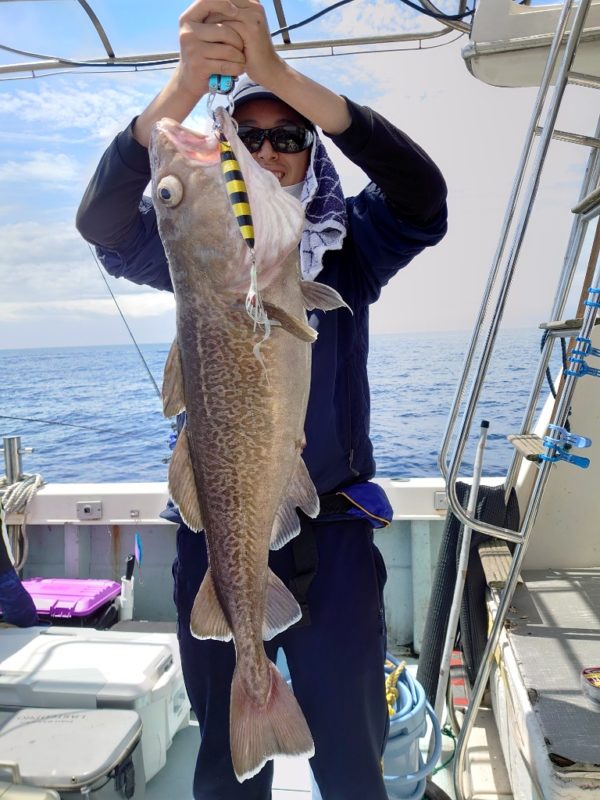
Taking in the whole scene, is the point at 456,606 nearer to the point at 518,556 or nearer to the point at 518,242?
the point at 518,556

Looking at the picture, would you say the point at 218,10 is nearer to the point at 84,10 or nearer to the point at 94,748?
the point at 94,748

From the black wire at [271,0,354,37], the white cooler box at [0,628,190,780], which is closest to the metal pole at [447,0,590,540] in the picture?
the black wire at [271,0,354,37]

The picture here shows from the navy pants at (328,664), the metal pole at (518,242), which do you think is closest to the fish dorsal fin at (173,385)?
the navy pants at (328,664)

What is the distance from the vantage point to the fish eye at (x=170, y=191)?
55.1 inches

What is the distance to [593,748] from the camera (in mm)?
1989

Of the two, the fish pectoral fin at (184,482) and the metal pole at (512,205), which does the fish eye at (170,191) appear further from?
the metal pole at (512,205)

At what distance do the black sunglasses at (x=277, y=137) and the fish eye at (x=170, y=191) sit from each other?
1.75ft

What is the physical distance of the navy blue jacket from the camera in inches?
62.5

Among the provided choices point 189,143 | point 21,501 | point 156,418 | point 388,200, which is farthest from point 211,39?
point 156,418

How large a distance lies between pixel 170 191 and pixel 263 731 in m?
1.38

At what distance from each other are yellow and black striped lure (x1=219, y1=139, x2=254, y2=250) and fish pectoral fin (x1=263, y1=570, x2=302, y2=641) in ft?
2.95

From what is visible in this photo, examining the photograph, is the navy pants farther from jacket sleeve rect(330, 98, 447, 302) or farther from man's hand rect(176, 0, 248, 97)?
man's hand rect(176, 0, 248, 97)

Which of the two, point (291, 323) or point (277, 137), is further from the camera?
point (277, 137)

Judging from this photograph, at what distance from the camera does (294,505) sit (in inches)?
63.2
